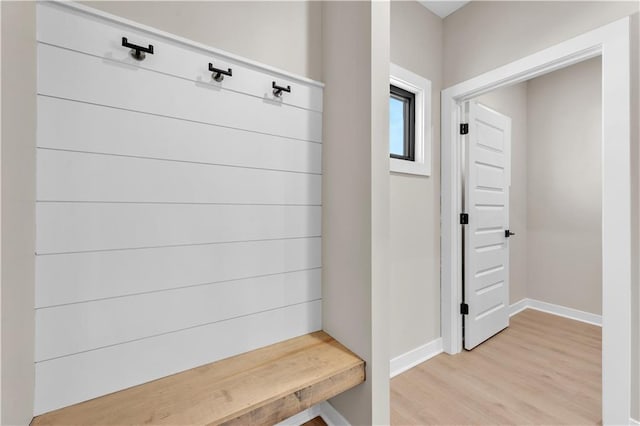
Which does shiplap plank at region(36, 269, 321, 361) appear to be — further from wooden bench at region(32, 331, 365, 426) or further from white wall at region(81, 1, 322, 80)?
white wall at region(81, 1, 322, 80)

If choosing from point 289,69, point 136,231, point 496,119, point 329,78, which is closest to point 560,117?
point 496,119

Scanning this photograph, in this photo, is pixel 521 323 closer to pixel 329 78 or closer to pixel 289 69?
pixel 329 78

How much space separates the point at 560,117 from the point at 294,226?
359cm

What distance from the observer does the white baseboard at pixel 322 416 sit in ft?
4.63

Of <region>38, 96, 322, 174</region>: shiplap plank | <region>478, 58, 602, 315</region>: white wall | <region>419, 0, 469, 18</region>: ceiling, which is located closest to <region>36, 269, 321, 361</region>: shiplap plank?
<region>38, 96, 322, 174</region>: shiplap plank

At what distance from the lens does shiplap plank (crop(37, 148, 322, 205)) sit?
96 cm

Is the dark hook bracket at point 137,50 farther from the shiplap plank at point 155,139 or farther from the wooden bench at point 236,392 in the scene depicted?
the wooden bench at point 236,392

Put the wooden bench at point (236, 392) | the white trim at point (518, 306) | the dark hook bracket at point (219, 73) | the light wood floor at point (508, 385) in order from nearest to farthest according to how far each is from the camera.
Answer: the wooden bench at point (236, 392)
the dark hook bracket at point (219, 73)
the light wood floor at point (508, 385)
the white trim at point (518, 306)

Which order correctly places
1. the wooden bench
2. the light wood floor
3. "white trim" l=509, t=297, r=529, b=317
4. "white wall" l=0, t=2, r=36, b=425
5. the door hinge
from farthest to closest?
1. "white trim" l=509, t=297, r=529, b=317
2. the door hinge
3. the light wood floor
4. the wooden bench
5. "white wall" l=0, t=2, r=36, b=425

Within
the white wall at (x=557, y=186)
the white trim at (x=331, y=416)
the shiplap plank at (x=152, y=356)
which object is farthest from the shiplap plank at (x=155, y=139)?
the white wall at (x=557, y=186)

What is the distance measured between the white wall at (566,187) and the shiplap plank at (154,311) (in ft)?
10.9

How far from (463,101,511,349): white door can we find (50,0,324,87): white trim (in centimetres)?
161

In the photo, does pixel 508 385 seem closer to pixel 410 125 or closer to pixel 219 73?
pixel 410 125

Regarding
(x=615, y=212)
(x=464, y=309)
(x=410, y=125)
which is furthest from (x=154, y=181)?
(x=464, y=309)
